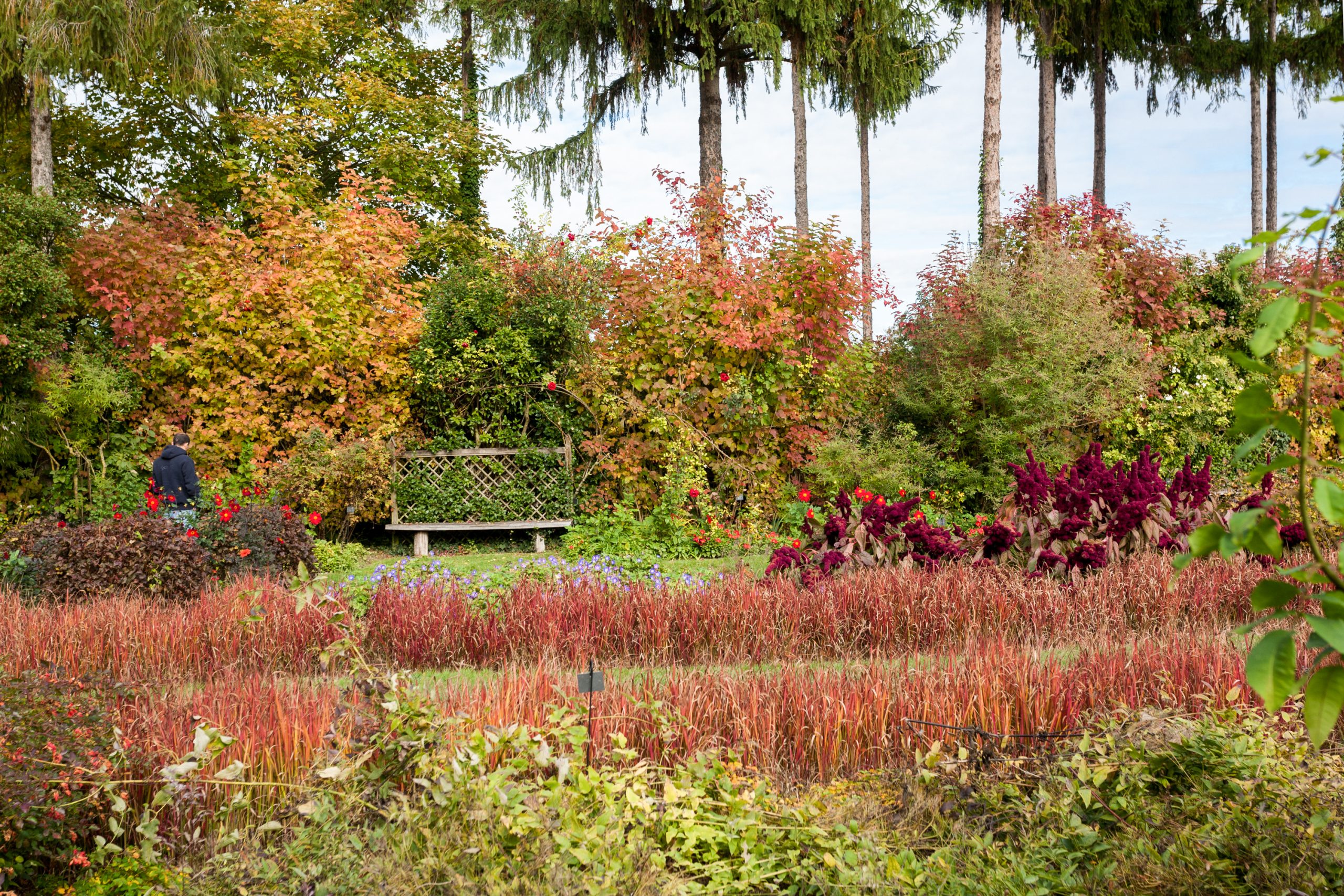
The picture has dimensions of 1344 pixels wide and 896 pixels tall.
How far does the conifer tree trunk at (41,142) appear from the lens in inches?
439

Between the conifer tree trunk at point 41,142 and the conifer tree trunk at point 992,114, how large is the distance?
11974 mm

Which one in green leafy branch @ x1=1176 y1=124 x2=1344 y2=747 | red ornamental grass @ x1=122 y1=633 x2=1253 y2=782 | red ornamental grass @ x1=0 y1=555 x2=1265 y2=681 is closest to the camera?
green leafy branch @ x1=1176 y1=124 x2=1344 y2=747

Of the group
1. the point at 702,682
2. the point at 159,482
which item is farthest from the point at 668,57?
the point at 702,682

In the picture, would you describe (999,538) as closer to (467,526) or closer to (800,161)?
(467,526)

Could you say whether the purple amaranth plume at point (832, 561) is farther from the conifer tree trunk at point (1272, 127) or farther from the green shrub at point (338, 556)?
the conifer tree trunk at point (1272, 127)

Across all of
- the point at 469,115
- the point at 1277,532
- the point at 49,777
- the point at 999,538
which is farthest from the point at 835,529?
the point at 469,115

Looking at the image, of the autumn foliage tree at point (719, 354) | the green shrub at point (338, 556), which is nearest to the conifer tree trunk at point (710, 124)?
the autumn foliage tree at point (719, 354)

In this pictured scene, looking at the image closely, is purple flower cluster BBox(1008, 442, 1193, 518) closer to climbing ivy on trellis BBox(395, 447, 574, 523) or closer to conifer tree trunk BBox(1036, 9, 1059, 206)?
climbing ivy on trellis BBox(395, 447, 574, 523)

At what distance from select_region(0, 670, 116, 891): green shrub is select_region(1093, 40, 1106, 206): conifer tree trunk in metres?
19.9

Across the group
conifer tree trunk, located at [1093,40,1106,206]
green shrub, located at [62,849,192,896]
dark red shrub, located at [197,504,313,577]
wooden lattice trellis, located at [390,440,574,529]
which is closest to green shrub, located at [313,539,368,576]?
dark red shrub, located at [197,504,313,577]

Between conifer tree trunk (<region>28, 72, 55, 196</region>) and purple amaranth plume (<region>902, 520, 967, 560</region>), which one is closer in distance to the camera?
purple amaranth plume (<region>902, 520, 967, 560</region>)

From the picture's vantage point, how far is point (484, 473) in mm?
10070

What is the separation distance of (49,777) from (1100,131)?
20.8m

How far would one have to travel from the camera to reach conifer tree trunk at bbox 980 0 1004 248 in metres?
13.0
